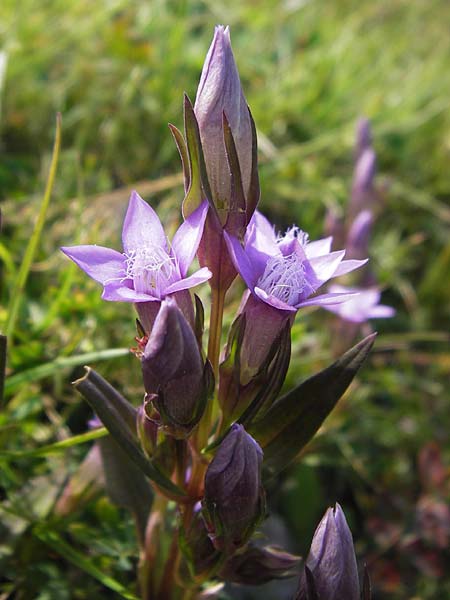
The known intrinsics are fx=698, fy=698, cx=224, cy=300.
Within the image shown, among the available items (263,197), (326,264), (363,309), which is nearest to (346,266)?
(326,264)

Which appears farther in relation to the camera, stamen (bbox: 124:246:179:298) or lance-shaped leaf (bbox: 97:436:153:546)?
lance-shaped leaf (bbox: 97:436:153:546)

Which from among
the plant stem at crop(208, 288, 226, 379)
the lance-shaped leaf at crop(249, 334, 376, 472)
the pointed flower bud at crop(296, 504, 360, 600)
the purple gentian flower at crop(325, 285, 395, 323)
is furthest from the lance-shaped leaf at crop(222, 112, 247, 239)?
the purple gentian flower at crop(325, 285, 395, 323)

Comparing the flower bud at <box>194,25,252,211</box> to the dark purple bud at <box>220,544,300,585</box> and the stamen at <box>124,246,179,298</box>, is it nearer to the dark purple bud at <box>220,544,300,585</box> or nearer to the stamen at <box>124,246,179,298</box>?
the stamen at <box>124,246,179,298</box>

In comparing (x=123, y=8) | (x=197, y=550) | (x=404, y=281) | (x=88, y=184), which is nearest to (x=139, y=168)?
(x=88, y=184)

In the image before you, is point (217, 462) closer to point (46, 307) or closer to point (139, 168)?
point (46, 307)

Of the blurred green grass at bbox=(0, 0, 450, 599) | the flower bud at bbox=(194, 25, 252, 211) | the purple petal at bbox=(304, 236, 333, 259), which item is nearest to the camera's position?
the flower bud at bbox=(194, 25, 252, 211)
